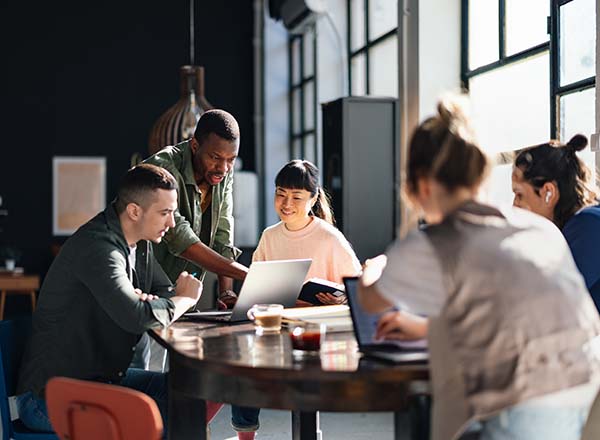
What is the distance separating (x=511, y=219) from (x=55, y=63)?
29.6ft

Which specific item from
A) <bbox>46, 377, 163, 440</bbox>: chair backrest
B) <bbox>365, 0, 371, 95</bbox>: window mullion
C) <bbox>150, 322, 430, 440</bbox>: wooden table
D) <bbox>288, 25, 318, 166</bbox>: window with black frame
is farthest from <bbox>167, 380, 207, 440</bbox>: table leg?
<bbox>288, 25, 318, 166</bbox>: window with black frame

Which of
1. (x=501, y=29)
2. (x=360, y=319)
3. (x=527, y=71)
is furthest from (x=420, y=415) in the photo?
(x=501, y=29)

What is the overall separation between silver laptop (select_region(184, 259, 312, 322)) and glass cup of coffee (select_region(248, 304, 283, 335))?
0.17 meters

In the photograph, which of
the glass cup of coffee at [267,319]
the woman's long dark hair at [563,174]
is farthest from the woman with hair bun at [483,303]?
the woman's long dark hair at [563,174]

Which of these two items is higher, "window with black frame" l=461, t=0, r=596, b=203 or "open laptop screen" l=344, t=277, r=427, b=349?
"window with black frame" l=461, t=0, r=596, b=203

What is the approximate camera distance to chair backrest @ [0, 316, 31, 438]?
2.74 m

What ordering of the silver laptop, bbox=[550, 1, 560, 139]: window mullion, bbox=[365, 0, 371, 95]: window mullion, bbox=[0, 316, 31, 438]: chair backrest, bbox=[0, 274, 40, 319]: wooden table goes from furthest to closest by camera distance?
bbox=[0, 274, 40, 319]: wooden table → bbox=[365, 0, 371, 95]: window mullion → bbox=[550, 1, 560, 139]: window mullion → the silver laptop → bbox=[0, 316, 31, 438]: chair backrest

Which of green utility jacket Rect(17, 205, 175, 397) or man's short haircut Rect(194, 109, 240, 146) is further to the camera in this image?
man's short haircut Rect(194, 109, 240, 146)

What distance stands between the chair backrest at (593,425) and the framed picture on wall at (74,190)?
8012mm

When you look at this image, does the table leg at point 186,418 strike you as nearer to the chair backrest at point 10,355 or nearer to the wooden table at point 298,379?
the wooden table at point 298,379

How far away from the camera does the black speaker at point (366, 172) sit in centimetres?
631

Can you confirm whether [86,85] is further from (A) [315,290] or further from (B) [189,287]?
(B) [189,287]

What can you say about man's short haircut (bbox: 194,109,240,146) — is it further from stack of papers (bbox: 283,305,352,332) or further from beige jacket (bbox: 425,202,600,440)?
beige jacket (bbox: 425,202,600,440)

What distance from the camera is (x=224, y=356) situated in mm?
2201
